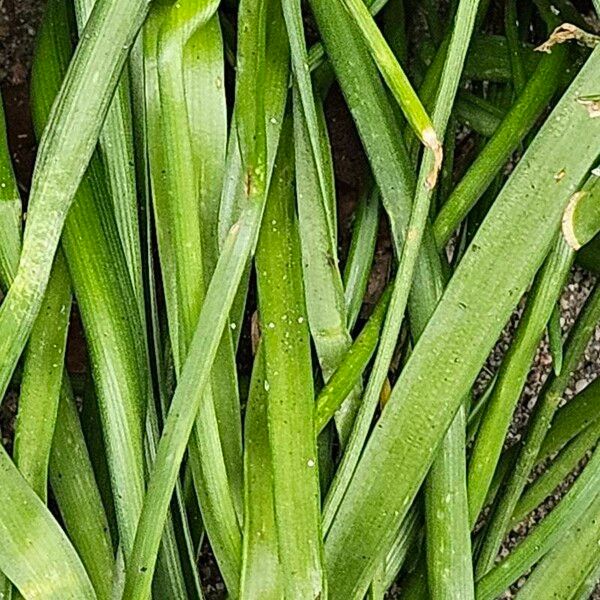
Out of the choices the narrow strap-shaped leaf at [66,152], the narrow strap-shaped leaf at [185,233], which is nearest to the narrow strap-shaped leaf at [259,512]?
the narrow strap-shaped leaf at [185,233]

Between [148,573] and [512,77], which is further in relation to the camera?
[512,77]

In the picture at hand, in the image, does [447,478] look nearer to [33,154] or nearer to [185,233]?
[185,233]

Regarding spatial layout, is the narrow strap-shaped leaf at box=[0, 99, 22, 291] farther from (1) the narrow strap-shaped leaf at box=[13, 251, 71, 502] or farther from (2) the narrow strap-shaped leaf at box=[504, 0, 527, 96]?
(2) the narrow strap-shaped leaf at box=[504, 0, 527, 96]

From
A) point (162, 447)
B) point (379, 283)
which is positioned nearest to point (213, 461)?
point (162, 447)

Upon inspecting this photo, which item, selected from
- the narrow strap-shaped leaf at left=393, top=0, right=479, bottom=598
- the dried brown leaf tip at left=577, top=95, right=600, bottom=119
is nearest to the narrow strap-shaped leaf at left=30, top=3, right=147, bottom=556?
the narrow strap-shaped leaf at left=393, top=0, right=479, bottom=598

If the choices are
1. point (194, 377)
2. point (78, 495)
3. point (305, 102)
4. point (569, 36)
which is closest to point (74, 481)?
point (78, 495)

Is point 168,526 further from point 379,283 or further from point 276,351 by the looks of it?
point 379,283
